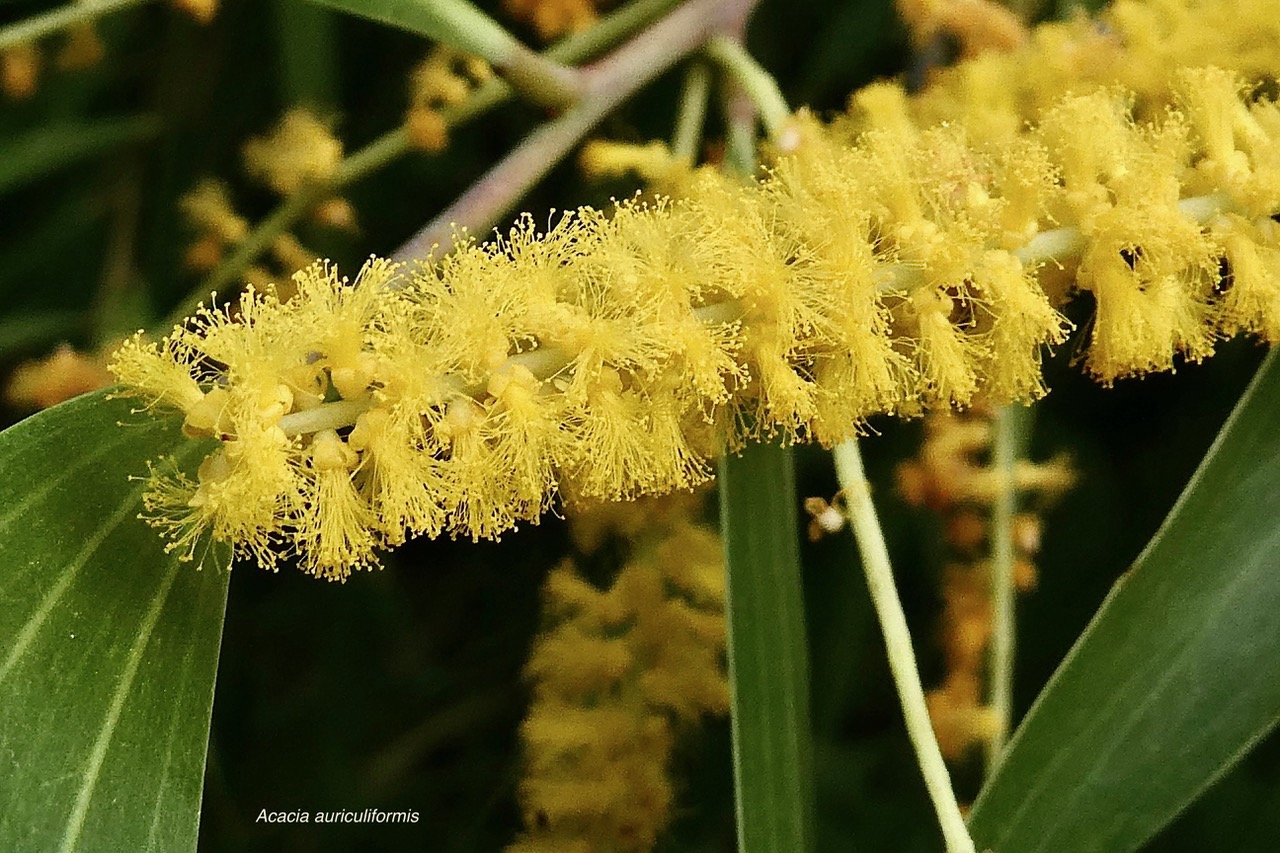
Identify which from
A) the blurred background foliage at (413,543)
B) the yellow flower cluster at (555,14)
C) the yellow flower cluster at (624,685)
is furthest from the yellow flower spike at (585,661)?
the yellow flower cluster at (555,14)

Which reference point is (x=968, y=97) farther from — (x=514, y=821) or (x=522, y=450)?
(x=514, y=821)

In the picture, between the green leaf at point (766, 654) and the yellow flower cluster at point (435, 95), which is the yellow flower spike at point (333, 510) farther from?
the yellow flower cluster at point (435, 95)

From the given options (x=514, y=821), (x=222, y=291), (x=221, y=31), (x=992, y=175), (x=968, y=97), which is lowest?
(x=514, y=821)

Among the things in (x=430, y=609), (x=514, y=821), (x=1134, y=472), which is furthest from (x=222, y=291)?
(x=1134, y=472)

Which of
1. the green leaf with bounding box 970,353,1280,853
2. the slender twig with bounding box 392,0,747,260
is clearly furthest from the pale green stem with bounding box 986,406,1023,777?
the slender twig with bounding box 392,0,747,260

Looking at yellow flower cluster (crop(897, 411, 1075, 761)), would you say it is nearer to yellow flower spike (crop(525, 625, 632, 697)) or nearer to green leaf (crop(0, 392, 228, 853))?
yellow flower spike (crop(525, 625, 632, 697))

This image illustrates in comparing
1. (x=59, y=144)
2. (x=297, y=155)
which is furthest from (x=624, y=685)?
(x=59, y=144)

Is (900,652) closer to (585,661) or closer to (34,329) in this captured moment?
(585,661)
